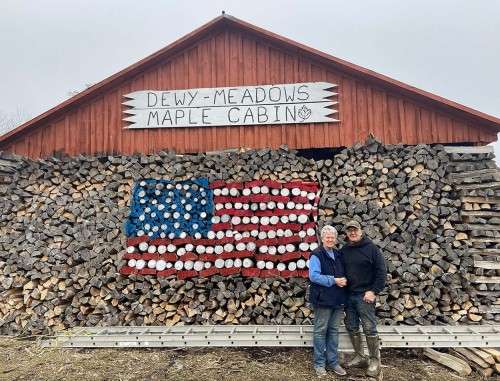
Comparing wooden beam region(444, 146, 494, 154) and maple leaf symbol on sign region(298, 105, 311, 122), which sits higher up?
maple leaf symbol on sign region(298, 105, 311, 122)

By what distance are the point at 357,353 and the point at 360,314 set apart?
60cm

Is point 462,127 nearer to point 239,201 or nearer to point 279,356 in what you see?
point 239,201

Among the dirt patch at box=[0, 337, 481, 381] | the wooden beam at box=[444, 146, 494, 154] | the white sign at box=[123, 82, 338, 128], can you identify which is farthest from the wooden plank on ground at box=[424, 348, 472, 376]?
the white sign at box=[123, 82, 338, 128]

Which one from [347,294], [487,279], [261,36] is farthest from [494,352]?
[261,36]

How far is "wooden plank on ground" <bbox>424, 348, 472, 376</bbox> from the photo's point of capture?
488cm

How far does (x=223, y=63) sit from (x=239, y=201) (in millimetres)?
2986

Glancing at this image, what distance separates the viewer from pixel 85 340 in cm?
567

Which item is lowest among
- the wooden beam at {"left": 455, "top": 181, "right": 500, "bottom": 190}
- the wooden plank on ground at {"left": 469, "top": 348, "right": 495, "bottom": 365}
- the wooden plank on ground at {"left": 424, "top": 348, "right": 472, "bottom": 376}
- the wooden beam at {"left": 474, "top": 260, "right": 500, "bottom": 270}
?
the wooden plank on ground at {"left": 424, "top": 348, "right": 472, "bottom": 376}

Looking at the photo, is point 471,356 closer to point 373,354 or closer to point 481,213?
point 373,354

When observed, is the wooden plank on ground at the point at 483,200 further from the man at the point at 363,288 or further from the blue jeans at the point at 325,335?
the blue jeans at the point at 325,335

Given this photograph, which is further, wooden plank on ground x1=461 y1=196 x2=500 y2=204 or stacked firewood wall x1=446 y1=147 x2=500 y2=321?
wooden plank on ground x1=461 y1=196 x2=500 y2=204

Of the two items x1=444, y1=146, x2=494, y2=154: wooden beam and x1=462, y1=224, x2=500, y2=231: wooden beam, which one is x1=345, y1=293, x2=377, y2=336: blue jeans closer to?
x1=462, y1=224, x2=500, y2=231: wooden beam

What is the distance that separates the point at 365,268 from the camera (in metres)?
4.79

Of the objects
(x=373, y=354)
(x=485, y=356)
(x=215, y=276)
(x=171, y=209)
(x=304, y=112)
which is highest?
(x=304, y=112)
